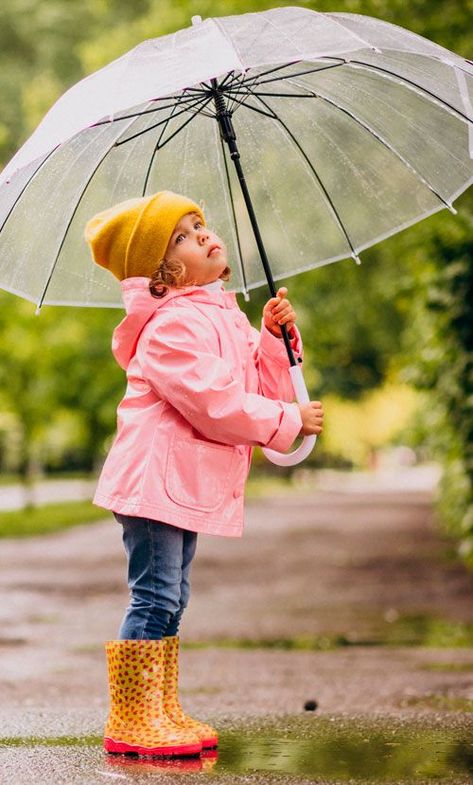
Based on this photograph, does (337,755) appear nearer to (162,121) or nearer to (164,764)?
(164,764)

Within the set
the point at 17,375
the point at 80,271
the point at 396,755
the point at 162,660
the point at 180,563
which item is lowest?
the point at 396,755

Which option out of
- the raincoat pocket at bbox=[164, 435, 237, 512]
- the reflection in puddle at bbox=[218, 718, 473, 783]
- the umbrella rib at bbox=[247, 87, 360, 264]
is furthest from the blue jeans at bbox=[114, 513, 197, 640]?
the umbrella rib at bbox=[247, 87, 360, 264]

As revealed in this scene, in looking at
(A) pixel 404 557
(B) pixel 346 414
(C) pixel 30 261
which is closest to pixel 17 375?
(A) pixel 404 557

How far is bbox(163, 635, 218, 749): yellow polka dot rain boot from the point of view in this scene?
3.99m

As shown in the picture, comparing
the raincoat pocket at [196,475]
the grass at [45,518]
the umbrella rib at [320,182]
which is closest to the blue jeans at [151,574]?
the raincoat pocket at [196,475]

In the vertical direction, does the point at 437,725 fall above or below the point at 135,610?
below

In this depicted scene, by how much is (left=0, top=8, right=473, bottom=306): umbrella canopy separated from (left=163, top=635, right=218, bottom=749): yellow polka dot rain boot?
1375 millimetres

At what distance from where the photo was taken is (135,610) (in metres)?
3.86

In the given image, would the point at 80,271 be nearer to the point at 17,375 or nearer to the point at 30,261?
the point at 30,261

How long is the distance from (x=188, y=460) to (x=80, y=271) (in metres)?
1.19

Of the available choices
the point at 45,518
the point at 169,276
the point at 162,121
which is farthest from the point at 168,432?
the point at 45,518

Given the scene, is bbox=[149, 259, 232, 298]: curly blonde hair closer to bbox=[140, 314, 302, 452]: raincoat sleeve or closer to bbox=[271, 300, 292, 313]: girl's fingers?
bbox=[140, 314, 302, 452]: raincoat sleeve

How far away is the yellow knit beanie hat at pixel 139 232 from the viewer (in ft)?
13.0

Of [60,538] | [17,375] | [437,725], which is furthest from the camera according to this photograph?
[17,375]
